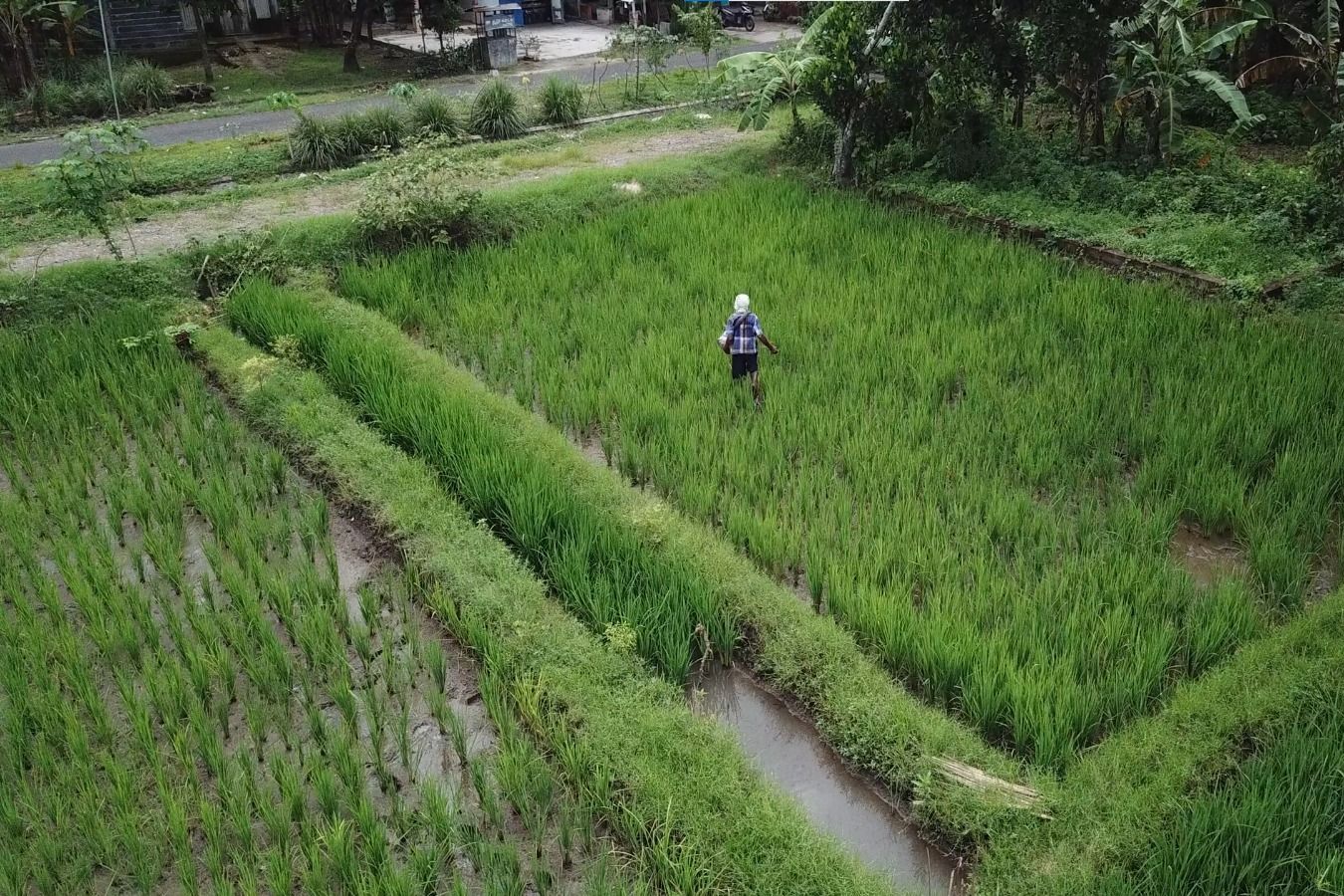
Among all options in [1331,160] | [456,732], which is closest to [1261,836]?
[456,732]

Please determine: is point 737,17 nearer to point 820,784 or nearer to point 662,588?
point 662,588

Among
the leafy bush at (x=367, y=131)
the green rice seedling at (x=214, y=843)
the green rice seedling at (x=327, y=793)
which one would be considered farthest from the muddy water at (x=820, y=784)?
the leafy bush at (x=367, y=131)

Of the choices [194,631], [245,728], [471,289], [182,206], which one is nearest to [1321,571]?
[245,728]

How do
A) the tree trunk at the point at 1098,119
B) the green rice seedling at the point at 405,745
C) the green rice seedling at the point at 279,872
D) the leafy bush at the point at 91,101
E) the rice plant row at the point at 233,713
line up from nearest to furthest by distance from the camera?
the green rice seedling at the point at 279,872 → the rice plant row at the point at 233,713 → the green rice seedling at the point at 405,745 → the tree trunk at the point at 1098,119 → the leafy bush at the point at 91,101

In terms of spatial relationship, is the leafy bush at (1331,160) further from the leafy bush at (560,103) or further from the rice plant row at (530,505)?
the leafy bush at (560,103)

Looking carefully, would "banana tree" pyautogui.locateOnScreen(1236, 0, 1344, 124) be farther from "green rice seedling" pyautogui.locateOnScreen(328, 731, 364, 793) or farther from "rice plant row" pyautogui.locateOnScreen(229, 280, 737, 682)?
"green rice seedling" pyautogui.locateOnScreen(328, 731, 364, 793)
